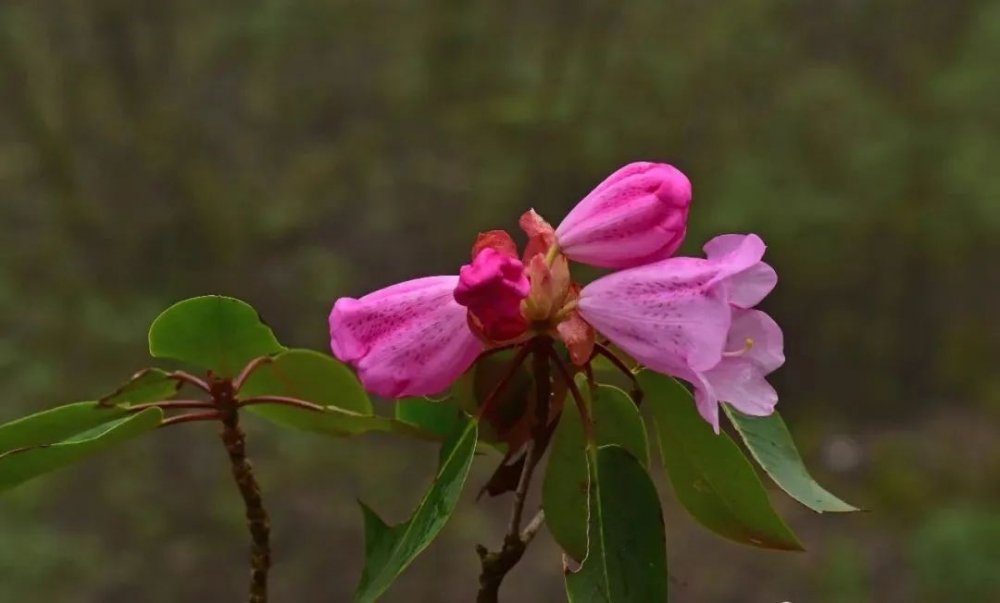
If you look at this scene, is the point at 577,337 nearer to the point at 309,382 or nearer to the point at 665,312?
the point at 665,312

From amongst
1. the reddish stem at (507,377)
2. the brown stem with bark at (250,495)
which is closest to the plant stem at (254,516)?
the brown stem with bark at (250,495)

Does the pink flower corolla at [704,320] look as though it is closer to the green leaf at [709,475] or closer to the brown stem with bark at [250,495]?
the green leaf at [709,475]

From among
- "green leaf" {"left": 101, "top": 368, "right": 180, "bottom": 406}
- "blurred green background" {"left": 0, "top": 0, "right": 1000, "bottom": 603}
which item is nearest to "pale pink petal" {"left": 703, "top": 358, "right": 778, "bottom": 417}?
"green leaf" {"left": 101, "top": 368, "right": 180, "bottom": 406}

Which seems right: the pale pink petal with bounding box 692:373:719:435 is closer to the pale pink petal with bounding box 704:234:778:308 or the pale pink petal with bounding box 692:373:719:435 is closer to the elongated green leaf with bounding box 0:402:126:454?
the pale pink petal with bounding box 704:234:778:308

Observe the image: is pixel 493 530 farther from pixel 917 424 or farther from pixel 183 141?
pixel 917 424

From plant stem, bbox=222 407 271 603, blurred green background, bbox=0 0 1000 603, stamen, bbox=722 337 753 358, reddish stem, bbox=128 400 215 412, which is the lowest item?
blurred green background, bbox=0 0 1000 603

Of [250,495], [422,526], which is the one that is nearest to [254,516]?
[250,495]
